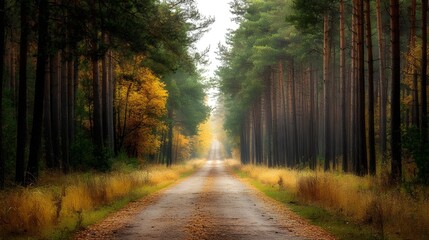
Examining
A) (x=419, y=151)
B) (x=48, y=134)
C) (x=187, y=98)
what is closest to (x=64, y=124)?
Result: (x=48, y=134)

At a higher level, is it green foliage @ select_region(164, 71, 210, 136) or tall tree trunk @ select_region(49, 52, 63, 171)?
green foliage @ select_region(164, 71, 210, 136)

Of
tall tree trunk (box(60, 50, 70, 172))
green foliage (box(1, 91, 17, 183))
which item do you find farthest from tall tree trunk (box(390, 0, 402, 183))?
green foliage (box(1, 91, 17, 183))

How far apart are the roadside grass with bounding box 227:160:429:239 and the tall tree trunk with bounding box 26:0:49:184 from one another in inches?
357

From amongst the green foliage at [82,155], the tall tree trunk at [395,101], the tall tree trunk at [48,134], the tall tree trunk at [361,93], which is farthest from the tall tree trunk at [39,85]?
the tall tree trunk at [361,93]

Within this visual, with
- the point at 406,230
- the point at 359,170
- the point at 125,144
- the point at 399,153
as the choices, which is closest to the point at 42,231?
the point at 406,230

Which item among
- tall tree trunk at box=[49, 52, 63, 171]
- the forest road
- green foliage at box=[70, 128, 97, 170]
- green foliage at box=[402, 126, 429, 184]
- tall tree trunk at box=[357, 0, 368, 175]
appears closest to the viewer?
the forest road

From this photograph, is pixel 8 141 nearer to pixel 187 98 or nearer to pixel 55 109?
pixel 55 109

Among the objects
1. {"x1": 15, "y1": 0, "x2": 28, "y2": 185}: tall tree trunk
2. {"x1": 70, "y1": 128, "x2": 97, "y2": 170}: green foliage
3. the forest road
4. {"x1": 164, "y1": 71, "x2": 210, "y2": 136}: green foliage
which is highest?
{"x1": 164, "y1": 71, "x2": 210, "y2": 136}: green foliage

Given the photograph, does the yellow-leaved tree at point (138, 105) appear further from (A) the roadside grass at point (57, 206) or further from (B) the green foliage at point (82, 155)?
(A) the roadside grass at point (57, 206)

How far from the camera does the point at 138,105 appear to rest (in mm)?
33719

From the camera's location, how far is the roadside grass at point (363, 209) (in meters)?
9.68

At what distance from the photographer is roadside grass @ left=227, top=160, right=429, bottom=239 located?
381 inches

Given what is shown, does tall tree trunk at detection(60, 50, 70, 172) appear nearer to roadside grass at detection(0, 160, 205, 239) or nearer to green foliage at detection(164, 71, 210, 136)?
roadside grass at detection(0, 160, 205, 239)

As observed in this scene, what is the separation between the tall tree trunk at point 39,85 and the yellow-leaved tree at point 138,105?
1602cm
